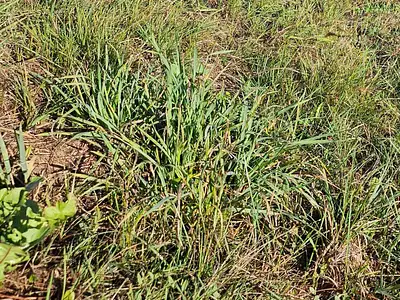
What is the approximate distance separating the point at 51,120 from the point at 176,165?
69 centimetres

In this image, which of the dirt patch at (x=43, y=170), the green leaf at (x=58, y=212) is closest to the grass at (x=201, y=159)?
the dirt patch at (x=43, y=170)

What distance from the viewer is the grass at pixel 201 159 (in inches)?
76.6

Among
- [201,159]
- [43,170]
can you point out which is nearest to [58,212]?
[43,170]

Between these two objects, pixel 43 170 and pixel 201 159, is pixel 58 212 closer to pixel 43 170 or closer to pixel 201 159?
pixel 43 170

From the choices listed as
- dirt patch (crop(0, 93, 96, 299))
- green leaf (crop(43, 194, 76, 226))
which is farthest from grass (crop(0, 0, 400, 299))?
green leaf (crop(43, 194, 76, 226))

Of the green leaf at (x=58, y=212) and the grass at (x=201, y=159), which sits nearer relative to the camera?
the green leaf at (x=58, y=212)

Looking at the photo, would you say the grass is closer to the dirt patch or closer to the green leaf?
the dirt patch

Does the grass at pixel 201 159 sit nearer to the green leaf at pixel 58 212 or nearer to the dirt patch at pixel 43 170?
the dirt patch at pixel 43 170

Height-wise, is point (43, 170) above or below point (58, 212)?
below

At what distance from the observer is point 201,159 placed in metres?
2.19

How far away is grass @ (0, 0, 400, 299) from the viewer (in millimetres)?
1946

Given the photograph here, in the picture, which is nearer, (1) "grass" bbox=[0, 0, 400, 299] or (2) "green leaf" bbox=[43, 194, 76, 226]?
(2) "green leaf" bbox=[43, 194, 76, 226]

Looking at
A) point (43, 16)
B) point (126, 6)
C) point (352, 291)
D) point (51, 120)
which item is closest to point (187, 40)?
point (126, 6)

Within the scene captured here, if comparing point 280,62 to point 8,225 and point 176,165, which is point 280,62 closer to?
point 176,165
